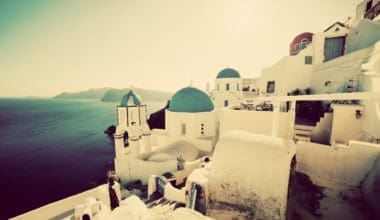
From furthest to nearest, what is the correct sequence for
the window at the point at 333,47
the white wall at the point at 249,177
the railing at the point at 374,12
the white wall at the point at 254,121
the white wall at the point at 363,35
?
the window at the point at 333,47, the railing at the point at 374,12, the white wall at the point at 254,121, the white wall at the point at 363,35, the white wall at the point at 249,177

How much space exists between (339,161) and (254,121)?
4889mm

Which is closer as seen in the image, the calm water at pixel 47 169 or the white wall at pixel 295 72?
the white wall at pixel 295 72

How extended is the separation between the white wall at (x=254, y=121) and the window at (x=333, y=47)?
7202 mm

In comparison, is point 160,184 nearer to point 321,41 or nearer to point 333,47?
point 321,41

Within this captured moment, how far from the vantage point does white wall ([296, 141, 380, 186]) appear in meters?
5.52

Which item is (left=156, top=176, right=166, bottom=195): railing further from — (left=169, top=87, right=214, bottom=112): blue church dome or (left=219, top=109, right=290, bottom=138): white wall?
(left=169, top=87, right=214, bottom=112): blue church dome

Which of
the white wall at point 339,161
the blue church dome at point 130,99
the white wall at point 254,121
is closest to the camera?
the white wall at point 339,161

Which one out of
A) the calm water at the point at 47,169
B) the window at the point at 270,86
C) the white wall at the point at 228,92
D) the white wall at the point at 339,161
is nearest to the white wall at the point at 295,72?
the window at the point at 270,86

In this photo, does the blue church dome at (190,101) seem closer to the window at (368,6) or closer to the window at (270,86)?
the window at (270,86)

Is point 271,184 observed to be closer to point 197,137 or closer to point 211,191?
point 211,191

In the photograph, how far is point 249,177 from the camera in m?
4.62

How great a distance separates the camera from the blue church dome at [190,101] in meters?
15.5

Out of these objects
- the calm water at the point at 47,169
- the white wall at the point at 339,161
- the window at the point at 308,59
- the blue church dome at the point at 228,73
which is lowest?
the calm water at the point at 47,169

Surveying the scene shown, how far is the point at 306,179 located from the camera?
256 inches
